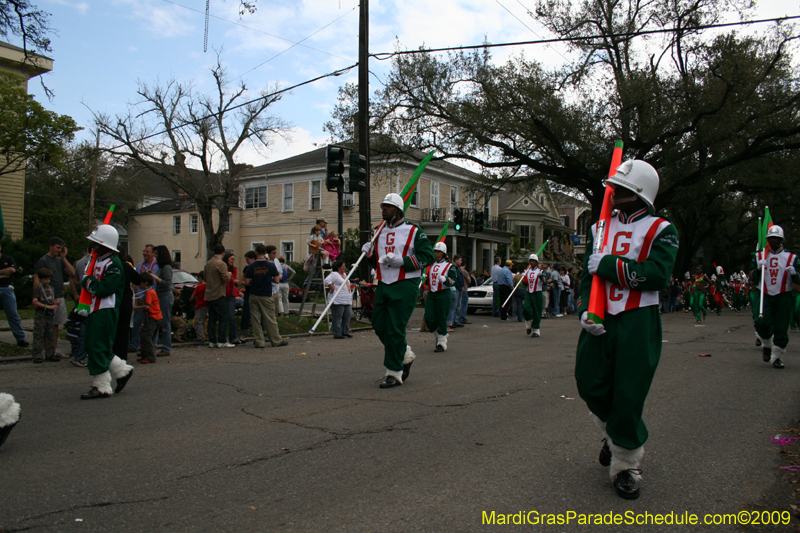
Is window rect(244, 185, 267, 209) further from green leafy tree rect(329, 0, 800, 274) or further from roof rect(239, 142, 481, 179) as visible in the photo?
green leafy tree rect(329, 0, 800, 274)

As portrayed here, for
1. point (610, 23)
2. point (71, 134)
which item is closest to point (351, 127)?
point (71, 134)

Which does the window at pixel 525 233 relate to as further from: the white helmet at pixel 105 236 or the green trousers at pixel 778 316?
the white helmet at pixel 105 236

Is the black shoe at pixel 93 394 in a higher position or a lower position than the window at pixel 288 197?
lower

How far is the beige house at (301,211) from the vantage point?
3881 centimetres

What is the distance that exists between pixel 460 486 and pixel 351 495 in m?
0.65

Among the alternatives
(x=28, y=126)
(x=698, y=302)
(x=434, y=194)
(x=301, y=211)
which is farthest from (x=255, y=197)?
(x=698, y=302)

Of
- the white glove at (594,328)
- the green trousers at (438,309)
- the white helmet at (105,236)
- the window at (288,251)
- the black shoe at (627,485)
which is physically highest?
the window at (288,251)

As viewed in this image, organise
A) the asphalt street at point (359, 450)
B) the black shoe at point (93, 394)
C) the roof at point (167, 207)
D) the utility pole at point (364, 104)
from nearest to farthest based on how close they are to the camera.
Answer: the asphalt street at point (359, 450) < the black shoe at point (93, 394) < the utility pole at point (364, 104) < the roof at point (167, 207)

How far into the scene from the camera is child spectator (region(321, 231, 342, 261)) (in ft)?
46.9

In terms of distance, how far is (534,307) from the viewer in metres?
13.8

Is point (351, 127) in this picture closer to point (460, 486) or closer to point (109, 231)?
point (109, 231)

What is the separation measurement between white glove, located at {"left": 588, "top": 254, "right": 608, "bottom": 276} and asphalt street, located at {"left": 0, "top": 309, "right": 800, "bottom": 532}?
129 cm

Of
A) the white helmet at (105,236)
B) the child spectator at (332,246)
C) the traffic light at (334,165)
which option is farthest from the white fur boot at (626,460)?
the child spectator at (332,246)

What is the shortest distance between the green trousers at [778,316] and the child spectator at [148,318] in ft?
29.4
